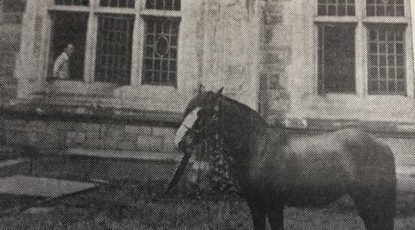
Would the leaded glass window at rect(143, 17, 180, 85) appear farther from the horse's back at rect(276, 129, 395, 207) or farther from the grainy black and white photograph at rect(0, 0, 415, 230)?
the horse's back at rect(276, 129, 395, 207)

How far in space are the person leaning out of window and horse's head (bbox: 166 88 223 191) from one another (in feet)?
15.0

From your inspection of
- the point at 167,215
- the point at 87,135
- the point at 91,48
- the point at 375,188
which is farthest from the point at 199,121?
the point at 91,48

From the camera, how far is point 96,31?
24.0 ft

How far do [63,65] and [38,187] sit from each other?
2952 mm

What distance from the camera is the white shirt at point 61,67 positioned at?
7.17 meters

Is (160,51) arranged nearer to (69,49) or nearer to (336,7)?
(69,49)

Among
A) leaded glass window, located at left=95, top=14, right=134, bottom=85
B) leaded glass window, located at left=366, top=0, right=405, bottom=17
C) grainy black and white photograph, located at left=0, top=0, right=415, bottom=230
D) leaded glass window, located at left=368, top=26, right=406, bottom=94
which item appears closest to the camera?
grainy black and white photograph, located at left=0, top=0, right=415, bottom=230

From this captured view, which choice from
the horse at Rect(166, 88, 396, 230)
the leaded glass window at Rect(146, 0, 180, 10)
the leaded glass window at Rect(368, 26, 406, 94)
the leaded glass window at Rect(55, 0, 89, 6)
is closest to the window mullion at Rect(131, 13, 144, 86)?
the leaded glass window at Rect(146, 0, 180, 10)

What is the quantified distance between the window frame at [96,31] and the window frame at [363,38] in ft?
8.37

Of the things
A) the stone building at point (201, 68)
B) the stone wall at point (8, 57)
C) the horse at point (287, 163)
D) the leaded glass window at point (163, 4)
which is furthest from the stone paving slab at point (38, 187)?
the leaded glass window at point (163, 4)

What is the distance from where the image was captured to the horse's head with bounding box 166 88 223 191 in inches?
131

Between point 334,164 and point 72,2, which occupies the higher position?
point 72,2

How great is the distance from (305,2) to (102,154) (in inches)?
179

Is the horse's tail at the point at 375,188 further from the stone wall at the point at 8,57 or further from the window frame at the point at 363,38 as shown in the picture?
the stone wall at the point at 8,57
